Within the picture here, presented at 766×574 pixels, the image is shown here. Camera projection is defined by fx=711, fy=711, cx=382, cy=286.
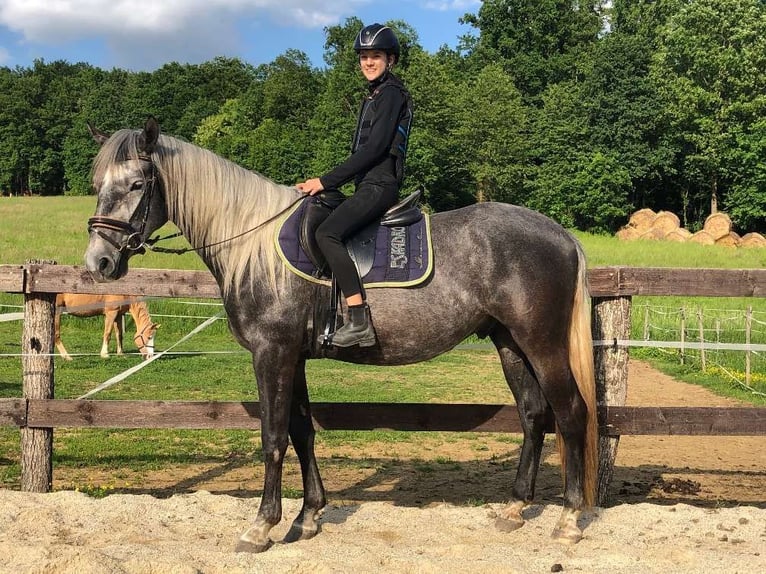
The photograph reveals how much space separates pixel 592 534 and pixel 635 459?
9.95ft

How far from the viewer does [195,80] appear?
299 ft

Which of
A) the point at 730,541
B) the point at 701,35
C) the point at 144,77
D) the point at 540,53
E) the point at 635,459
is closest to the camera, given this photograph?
the point at 730,541

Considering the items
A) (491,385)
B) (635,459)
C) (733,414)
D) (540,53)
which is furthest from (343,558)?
(540,53)

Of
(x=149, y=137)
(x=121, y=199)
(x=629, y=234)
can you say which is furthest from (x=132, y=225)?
(x=629, y=234)

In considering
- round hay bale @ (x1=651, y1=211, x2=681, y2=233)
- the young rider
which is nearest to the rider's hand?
the young rider

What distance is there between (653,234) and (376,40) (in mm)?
40111

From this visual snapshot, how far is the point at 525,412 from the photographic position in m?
5.12

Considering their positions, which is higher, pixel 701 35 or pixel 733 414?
pixel 701 35

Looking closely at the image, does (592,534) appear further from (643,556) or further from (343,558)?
(343,558)

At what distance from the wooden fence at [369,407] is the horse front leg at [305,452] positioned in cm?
51

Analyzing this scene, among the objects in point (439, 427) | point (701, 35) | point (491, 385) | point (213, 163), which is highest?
point (701, 35)

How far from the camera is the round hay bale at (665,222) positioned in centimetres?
4186

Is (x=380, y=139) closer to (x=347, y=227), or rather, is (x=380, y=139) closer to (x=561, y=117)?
(x=347, y=227)

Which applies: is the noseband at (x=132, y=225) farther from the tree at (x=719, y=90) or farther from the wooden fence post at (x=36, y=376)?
the tree at (x=719, y=90)
